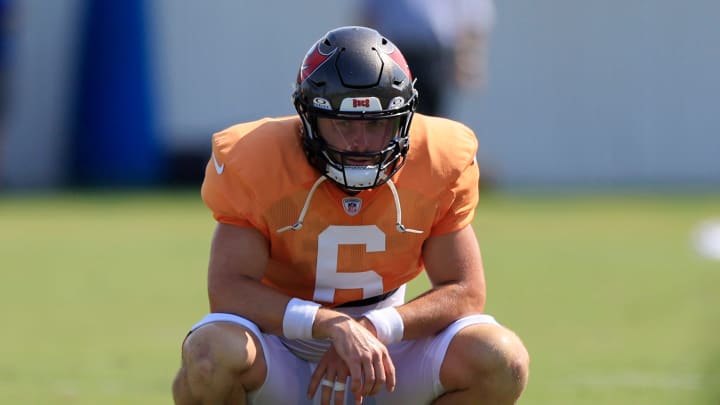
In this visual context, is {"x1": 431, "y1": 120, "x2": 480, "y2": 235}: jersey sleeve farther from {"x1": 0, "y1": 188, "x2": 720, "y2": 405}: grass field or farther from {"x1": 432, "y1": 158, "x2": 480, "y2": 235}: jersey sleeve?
{"x1": 0, "y1": 188, "x2": 720, "y2": 405}: grass field

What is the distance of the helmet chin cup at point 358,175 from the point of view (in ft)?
14.9

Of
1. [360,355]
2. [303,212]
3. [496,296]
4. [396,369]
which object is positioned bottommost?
[496,296]

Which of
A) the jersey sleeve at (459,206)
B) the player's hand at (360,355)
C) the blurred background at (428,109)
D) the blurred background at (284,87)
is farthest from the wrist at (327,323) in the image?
the blurred background at (284,87)

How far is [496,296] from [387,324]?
13.3 ft

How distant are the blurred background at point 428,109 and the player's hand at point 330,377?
4997 mm

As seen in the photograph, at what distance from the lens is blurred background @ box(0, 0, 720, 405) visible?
36.1 feet

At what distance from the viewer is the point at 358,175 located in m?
4.54

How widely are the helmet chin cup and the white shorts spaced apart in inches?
22.2

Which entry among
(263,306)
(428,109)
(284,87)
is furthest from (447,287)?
(284,87)

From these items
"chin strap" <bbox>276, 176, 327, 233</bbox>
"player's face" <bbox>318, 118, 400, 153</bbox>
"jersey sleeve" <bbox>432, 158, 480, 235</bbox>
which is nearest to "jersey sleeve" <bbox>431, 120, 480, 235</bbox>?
"jersey sleeve" <bbox>432, 158, 480, 235</bbox>

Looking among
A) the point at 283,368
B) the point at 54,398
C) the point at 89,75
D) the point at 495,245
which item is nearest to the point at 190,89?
the point at 89,75

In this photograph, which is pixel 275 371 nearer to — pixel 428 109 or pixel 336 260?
pixel 336 260

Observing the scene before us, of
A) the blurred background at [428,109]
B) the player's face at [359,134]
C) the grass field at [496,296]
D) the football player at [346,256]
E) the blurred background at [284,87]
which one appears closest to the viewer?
the football player at [346,256]

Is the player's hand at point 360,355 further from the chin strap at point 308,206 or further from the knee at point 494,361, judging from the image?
the chin strap at point 308,206
